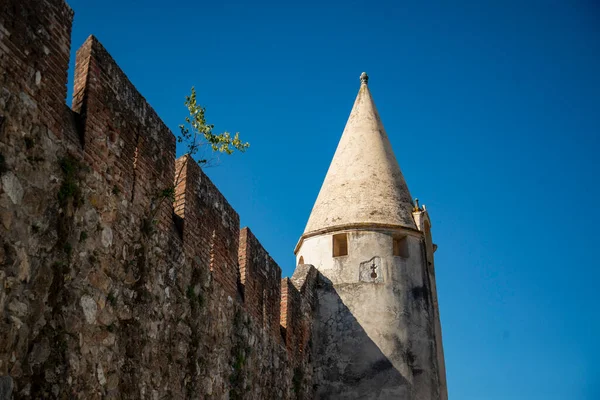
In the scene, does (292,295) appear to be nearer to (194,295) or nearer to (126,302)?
(194,295)

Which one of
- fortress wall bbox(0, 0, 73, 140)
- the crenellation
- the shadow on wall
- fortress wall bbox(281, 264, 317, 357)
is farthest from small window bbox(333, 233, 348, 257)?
fortress wall bbox(0, 0, 73, 140)

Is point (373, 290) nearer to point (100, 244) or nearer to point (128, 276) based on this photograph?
point (128, 276)

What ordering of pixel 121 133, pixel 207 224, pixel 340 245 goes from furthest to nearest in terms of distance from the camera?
pixel 340 245 → pixel 207 224 → pixel 121 133

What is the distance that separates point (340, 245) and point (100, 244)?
7.00 m

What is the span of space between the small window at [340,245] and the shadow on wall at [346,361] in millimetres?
664

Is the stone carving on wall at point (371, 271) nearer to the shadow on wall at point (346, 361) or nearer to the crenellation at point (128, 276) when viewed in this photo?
the crenellation at point (128, 276)

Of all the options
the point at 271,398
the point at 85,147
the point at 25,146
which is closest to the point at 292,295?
the point at 271,398

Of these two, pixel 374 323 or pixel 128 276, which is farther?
pixel 374 323

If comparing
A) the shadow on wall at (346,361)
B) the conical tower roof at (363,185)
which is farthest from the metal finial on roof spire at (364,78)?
the shadow on wall at (346,361)

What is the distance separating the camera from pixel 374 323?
11.5 metres

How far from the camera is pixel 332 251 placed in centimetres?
1225

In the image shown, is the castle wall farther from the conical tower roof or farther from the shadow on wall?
the conical tower roof

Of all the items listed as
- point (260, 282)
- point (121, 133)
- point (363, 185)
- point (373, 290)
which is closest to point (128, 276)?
point (121, 133)

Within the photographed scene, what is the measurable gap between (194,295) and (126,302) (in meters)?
1.39
